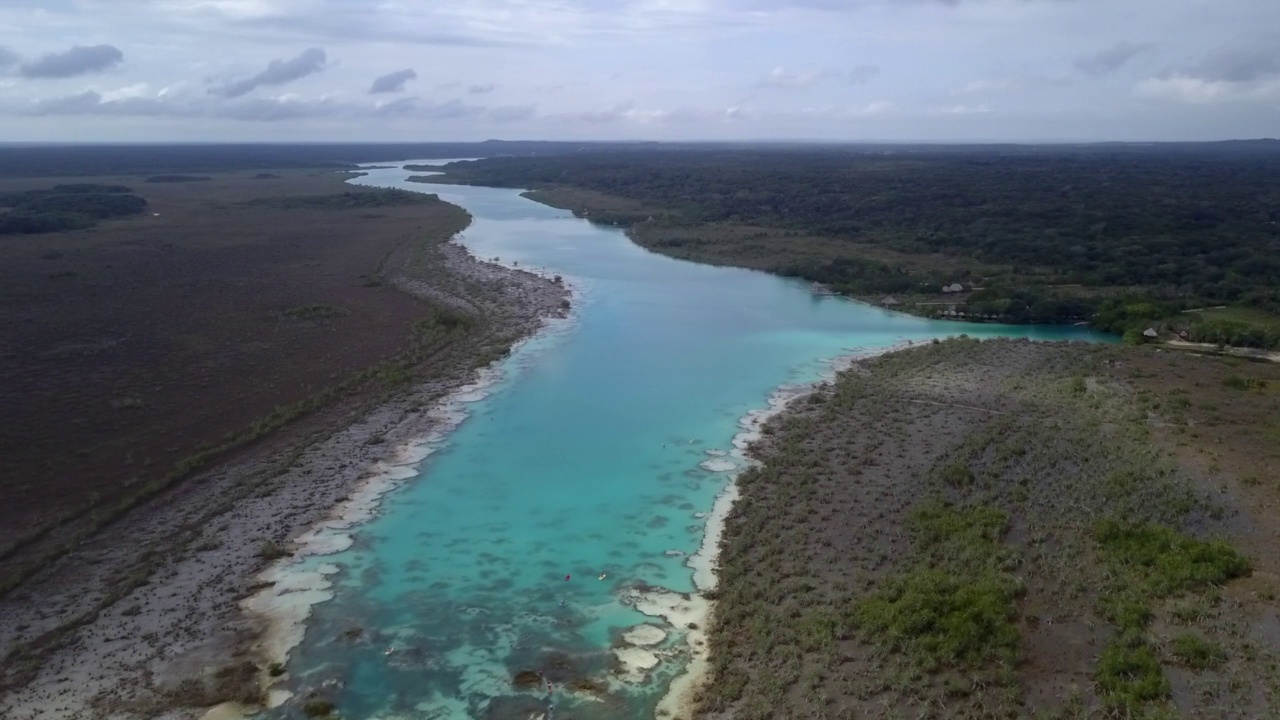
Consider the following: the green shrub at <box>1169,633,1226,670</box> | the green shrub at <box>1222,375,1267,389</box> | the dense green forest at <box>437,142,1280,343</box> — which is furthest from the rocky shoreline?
the dense green forest at <box>437,142,1280,343</box>

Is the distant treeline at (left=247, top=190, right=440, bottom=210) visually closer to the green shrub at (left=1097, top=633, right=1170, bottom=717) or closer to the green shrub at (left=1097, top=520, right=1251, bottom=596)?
the green shrub at (left=1097, top=520, right=1251, bottom=596)

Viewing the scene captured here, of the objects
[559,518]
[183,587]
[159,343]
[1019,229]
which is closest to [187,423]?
[183,587]

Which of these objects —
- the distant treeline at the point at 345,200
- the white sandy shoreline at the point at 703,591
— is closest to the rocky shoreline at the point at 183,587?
the white sandy shoreline at the point at 703,591

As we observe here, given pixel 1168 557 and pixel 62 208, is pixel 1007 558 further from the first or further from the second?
pixel 62 208

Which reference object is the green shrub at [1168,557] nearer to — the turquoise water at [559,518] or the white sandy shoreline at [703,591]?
the white sandy shoreline at [703,591]

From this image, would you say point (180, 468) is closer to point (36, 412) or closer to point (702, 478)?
point (36, 412)

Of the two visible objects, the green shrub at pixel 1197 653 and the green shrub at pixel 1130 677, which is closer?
the green shrub at pixel 1130 677

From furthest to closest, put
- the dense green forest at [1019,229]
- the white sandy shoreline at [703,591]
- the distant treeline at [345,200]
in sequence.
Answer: the distant treeline at [345,200] < the dense green forest at [1019,229] < the white sandy shoreline at [703,591]
